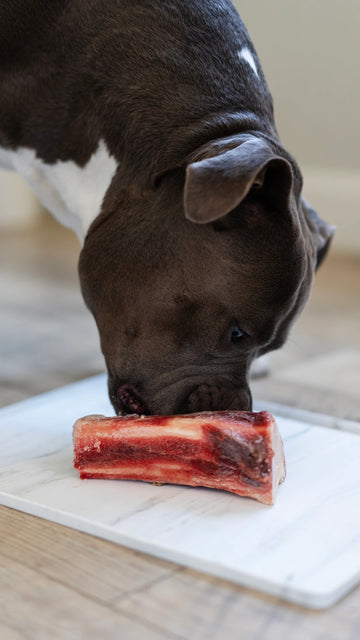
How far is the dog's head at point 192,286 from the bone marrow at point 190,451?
8.1 inches

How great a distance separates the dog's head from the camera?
6.11 feet

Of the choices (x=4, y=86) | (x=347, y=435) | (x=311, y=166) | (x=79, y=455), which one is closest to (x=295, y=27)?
(x=311, y=166)

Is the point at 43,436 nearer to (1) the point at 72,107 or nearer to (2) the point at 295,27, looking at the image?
(1) the point at 72,107

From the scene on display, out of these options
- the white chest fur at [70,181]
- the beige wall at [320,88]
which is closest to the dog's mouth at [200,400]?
the white chest fur at [70,181]

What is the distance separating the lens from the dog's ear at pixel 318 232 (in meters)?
2.27

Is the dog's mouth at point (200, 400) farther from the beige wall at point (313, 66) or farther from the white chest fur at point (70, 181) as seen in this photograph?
the beige wall at point (313, 66)

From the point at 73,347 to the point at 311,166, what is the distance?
2.89 metres

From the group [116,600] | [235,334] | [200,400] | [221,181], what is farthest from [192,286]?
[116,600]

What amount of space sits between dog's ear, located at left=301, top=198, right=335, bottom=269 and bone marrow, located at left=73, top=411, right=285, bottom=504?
0.70 meters

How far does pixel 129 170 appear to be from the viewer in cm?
204

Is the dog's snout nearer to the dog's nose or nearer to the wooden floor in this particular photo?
the dog's nose

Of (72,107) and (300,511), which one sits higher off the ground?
(72,107)

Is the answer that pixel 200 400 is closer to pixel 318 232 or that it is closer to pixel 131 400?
pixel 131 400

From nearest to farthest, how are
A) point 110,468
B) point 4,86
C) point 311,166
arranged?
1. point 110,468
2. point 4,86
3. point 311,166
